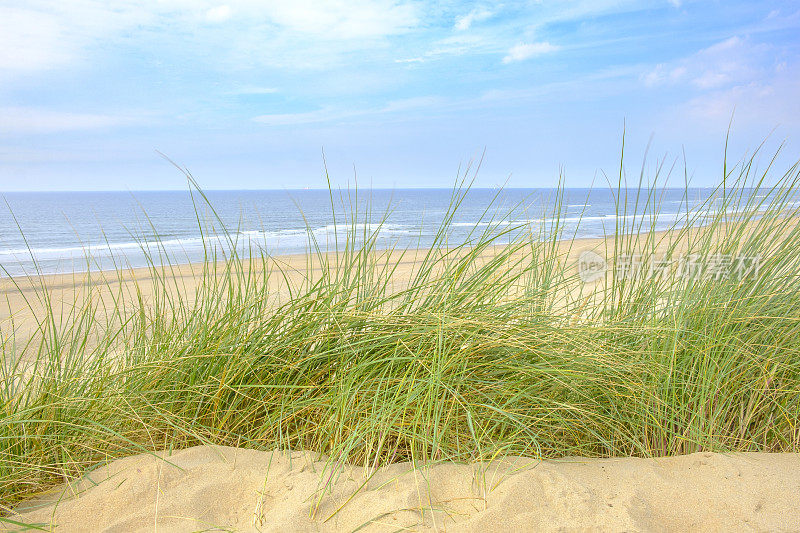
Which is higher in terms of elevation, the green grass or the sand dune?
the green grass

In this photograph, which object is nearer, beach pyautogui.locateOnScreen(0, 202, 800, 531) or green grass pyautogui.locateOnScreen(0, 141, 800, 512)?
beach pyautogui.locateOnScreen(0, 202, 800, 531)

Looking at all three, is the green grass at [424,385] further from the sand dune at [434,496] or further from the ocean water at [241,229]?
the ocean water at [241,229]

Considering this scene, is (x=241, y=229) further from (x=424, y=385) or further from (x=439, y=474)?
(x=439, y=474)

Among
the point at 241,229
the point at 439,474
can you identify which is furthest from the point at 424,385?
the point at 241,229

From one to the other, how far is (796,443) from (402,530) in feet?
4.86

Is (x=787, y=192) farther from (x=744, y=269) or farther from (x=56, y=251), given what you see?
(x=56, y=251)

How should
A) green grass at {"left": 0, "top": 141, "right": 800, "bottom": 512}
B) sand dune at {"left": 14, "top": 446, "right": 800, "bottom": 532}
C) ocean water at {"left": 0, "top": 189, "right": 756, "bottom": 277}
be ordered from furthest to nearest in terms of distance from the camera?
ocean water at {"left": 0, "top": 189, "right": 756, "bottom": 277} < green grass at {"left": 0, "top": 141, "right": 800, "bottom": 512} < sand dune at {"left": 14, "top": 446, "right": 800, "bottom": 532}

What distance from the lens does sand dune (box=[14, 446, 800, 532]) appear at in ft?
4.60

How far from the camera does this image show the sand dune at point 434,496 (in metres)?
1.40

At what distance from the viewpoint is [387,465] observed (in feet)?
5.35

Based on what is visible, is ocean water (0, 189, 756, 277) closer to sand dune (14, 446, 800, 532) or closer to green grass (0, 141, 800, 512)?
green grass (0, 141, 800, 512)

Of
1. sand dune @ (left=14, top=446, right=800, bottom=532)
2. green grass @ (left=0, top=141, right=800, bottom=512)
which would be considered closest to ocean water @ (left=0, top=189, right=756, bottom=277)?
green grass @ (left=0, top=141, right=800, bottom=512)

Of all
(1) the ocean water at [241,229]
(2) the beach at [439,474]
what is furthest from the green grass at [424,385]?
(1) the ocean water at [241,229]

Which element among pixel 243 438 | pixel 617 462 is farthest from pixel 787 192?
pixel 243 438
